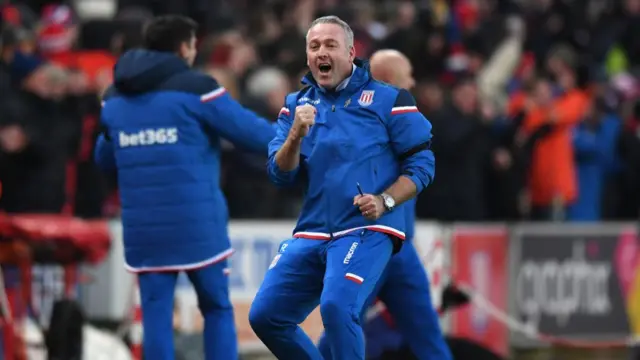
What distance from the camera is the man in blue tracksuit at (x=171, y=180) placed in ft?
34.0

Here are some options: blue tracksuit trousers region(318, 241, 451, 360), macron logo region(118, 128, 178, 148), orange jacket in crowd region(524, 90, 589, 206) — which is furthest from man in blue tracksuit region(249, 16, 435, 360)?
orange jacket in crowd region(524, 90, 589, 206)

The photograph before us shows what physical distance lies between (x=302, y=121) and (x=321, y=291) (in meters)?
1.11

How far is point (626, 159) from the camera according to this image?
19.1 m

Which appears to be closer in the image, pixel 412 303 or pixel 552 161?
pixel 412 303

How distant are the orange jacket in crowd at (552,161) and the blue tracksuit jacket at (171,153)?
756cm

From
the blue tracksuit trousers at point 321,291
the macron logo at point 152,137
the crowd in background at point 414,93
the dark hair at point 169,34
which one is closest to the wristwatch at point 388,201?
the blue tracksuit trousers at point 321,291

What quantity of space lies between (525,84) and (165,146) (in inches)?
409

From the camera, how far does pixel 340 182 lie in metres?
8.95

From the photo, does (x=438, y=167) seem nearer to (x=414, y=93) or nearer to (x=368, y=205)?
(x=414, y=93)

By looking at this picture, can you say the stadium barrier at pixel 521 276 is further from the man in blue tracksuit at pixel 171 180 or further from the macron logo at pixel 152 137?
the macron logo at pixel 152 137

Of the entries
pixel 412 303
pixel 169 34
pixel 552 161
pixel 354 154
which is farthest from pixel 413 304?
pixel 552 161

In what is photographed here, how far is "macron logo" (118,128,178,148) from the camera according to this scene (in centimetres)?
1041

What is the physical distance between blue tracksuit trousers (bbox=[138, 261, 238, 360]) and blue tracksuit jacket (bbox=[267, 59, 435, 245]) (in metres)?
1.45

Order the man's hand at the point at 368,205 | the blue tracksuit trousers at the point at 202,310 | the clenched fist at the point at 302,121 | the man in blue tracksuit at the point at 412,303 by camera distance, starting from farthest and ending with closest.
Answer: the man in blue tracksuit at the point at 412,303, the blue tracksuit trousers at the point at 202,310, the man's hand at the point at 368,205, the clenched fist at the point at 302,121
